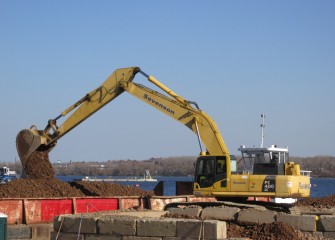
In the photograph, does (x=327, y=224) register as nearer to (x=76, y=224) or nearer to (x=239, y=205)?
(x=239, y=205)

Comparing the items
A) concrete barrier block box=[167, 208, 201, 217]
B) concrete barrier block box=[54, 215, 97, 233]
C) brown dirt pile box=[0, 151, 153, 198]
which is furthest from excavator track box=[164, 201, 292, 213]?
brown dirt pile box=[0, 151, 153, 198]

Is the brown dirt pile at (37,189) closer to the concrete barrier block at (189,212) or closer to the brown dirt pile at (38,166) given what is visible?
the brown dirt pile at (38,166)

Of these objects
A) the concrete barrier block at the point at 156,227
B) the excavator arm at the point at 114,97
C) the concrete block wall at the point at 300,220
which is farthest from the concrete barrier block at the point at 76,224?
the excavator arm at the point at 114,97

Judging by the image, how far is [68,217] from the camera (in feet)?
49.9

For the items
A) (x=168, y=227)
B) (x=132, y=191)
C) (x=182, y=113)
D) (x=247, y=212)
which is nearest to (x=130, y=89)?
(x=182, y=113)

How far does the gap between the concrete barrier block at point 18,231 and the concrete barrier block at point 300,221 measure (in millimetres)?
8348

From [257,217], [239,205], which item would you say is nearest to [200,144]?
[239,205]

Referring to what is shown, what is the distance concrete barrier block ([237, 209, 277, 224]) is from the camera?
15672 mm

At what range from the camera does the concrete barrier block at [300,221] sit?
15.7 m

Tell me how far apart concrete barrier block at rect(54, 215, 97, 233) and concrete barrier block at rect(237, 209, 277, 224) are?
11.2ft

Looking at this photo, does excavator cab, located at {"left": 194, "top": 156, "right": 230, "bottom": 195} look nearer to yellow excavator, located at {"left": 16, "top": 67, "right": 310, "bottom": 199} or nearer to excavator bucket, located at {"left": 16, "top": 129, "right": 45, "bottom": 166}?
yellow excavator, located at {"left": 16, "top": 67, "right": 310, "bottom": 199}

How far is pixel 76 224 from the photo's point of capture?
1500cm

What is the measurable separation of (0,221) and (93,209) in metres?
9.73

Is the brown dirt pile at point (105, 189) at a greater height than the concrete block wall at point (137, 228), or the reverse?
the brown dirt pile at point (105, 189)
